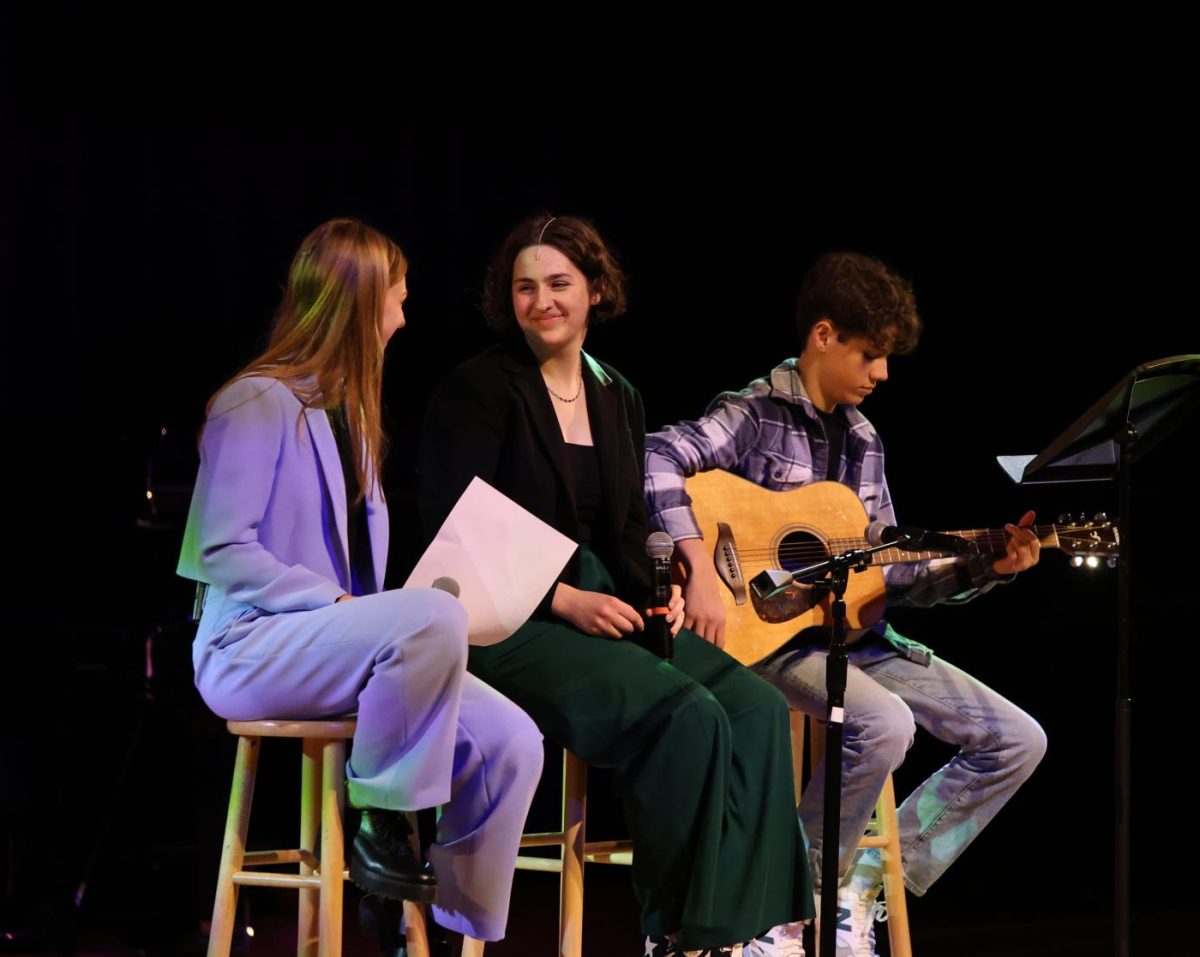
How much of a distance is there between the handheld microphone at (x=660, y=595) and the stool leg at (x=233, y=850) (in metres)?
0.81

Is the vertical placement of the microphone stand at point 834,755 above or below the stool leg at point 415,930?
above

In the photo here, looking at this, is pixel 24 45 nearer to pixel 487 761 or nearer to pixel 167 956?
pixel 167 956

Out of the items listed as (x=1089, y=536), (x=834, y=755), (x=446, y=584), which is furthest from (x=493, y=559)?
(x=1089, y=536)

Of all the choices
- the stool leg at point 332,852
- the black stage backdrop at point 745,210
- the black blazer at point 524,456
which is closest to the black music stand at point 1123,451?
the black blazer at point 524,456

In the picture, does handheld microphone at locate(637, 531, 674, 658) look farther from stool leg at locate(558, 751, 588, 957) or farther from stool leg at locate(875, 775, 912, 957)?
stool leg at locate(875, 775, 912, 957)

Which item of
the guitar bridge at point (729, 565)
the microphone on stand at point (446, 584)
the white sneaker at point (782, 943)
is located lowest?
the white sneaker at point (782, 943)

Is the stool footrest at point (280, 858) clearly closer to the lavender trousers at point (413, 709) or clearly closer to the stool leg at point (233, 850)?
the stool leg at point (233, 850)

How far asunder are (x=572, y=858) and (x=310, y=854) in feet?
1.70

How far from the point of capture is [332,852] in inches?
103

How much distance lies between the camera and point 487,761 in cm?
265

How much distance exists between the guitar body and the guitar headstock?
44cm

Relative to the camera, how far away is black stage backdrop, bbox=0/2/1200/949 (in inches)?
194

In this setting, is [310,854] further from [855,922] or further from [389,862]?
[855,922]

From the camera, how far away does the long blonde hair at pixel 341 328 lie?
2844 millimetres
